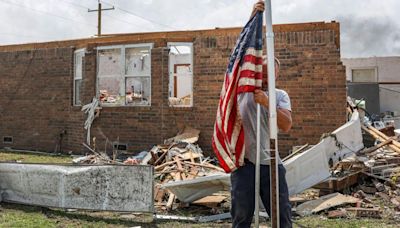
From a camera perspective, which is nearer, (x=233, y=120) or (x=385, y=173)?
(x=233, y=120)

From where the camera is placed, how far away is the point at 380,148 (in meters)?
9.00

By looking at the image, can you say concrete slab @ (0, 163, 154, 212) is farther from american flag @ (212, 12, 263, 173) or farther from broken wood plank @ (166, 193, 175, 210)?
american flag @ (212, 12, 263, 173)

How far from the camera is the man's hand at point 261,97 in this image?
2756 mm

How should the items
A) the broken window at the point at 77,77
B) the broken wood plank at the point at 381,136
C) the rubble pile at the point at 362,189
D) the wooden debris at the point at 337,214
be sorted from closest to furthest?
the wooden debris at the point at 337,214 → the rubble pile at the point at 362,189 → the broken wood plank at the point at 381,136 → the broken window at the point at 77,77

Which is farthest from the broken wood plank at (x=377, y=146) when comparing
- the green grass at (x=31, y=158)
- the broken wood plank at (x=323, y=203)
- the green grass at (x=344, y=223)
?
the green grass at (x=31, y=158)

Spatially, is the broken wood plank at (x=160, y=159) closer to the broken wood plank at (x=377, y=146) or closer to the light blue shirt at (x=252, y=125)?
the broken wood plank at (x=377, y=146)

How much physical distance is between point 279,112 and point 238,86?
36 cm

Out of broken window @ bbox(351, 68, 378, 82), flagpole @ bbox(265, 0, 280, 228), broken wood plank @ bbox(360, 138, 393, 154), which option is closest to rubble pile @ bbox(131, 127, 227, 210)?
flagpole @ bbox(265, 0, 280, 228)

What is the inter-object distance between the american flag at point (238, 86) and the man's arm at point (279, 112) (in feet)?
0.20

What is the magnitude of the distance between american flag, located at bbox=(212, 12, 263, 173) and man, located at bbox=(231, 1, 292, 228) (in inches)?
2.5

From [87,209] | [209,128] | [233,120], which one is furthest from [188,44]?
[233,120]

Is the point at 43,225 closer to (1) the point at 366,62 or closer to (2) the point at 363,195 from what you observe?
(2) the point at 363,195

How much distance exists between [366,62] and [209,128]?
14437mm

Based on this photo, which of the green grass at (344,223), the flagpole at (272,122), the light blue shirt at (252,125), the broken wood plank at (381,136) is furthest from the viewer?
the broken wood plank at (381,136)
